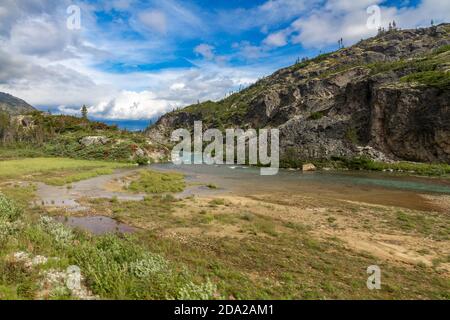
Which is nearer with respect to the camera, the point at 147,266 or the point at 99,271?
the point at 99,271

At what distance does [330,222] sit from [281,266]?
462 inches

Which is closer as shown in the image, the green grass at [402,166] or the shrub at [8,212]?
the shrub at [8,212]

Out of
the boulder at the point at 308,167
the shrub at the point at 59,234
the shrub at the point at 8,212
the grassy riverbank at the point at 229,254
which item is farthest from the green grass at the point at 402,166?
the shrub at the point at 8,212

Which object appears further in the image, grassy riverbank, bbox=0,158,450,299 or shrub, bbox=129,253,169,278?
shrub, bbox=129,253,169,278

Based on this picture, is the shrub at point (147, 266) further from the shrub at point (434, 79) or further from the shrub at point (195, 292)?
the shrub at point (434, 79)

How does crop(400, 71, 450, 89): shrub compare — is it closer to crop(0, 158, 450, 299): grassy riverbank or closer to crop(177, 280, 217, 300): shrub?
crop(0, 158, 450, 299): grassy riverbank

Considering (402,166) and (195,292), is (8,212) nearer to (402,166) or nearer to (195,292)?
(195,292)

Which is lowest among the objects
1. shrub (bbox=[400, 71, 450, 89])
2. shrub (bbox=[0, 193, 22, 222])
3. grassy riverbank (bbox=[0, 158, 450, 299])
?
grassy riverbank (bbox=[0, 158, 450, 299])

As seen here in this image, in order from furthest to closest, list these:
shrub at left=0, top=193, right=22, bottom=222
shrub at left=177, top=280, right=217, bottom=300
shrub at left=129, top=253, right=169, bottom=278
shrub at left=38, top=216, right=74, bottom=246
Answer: shrub at left=0, top=193, right=22, bottom=222, shrub at left=38, top=216, right=74, bottom=246, shrub at left=129, top=253, right=169, bottom=278, shrub at left=177, top=280, right=217, bottom=300

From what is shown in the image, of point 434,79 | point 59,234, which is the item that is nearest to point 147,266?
point 59,234

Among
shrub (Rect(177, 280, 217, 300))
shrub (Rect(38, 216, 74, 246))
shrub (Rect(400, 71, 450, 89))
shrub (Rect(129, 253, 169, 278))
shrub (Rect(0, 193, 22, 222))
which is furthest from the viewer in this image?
shrub (Rect(400, 71, 450, 89))

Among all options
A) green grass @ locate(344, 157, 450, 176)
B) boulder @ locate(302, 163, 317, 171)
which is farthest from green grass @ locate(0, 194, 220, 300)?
green grass @ locate(344, 157, 450, 176)
